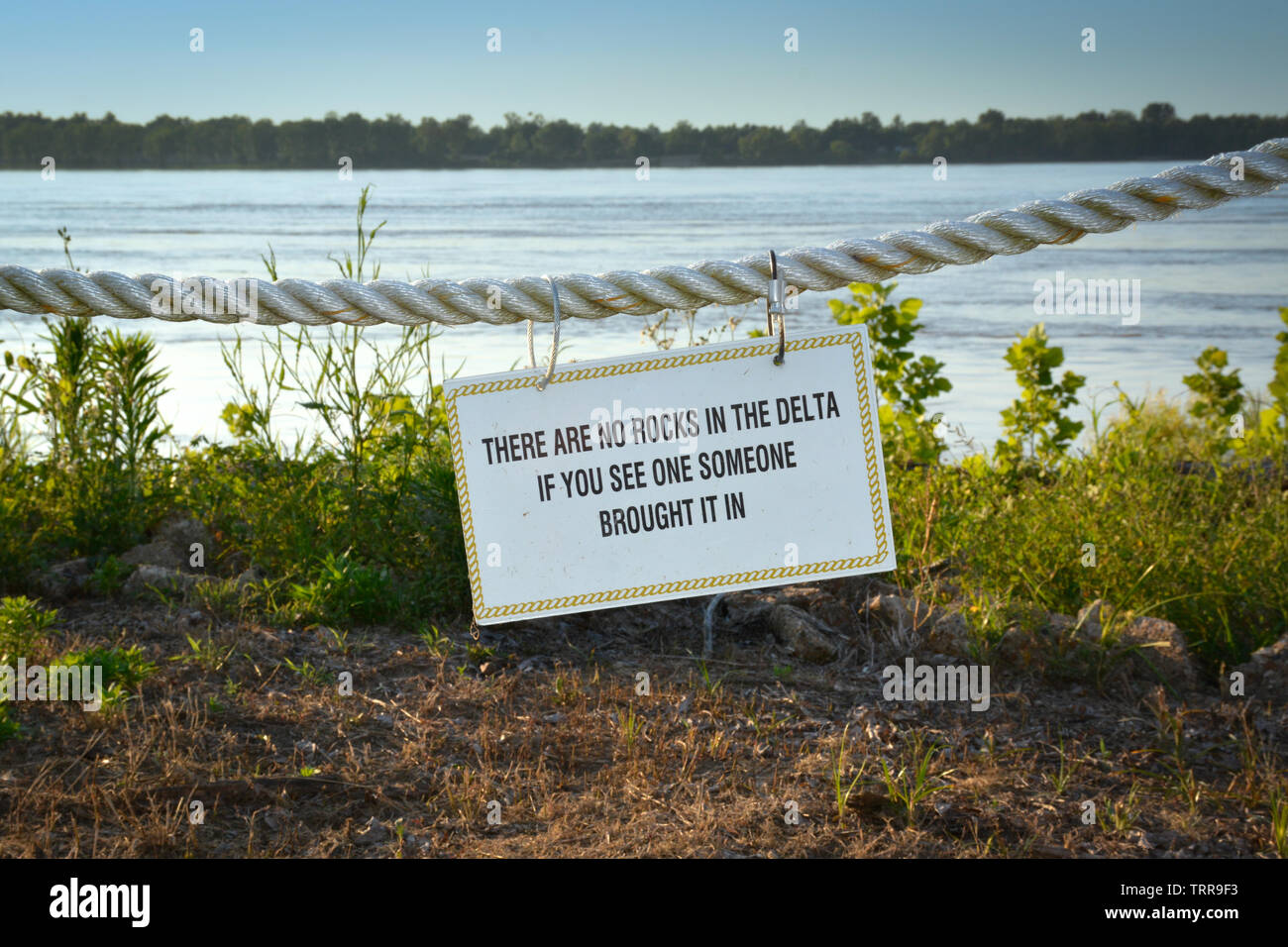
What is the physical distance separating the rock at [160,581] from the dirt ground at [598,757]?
197mm

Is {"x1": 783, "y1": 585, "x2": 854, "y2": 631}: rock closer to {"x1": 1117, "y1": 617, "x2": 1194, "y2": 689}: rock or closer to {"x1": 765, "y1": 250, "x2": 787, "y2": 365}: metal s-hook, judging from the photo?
{"x1": 1117, "y1": 617, "x2": 1194, "y2": 689}: rock

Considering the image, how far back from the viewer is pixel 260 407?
4.59 meters

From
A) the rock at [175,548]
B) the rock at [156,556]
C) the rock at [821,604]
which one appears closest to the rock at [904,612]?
the rock at [821,604]

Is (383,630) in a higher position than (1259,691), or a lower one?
higher

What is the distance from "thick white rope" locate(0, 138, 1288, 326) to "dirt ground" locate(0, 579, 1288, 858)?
1.28 metres

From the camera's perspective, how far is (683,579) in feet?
6.32

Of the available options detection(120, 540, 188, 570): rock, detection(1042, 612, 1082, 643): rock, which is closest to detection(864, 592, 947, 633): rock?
detection(1042, 612, 1082, 643): rock

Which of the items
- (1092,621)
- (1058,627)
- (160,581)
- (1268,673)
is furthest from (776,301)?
(160,581)

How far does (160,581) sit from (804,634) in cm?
230

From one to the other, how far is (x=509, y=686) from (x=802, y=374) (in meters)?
1.83

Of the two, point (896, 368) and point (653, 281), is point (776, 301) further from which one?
point (896, 368)

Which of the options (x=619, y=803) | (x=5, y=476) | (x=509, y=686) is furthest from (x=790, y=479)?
(x=5, y=476)

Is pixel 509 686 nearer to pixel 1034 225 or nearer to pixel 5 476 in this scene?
pixel 1034 225

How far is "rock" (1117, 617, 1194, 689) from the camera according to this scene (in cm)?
360
